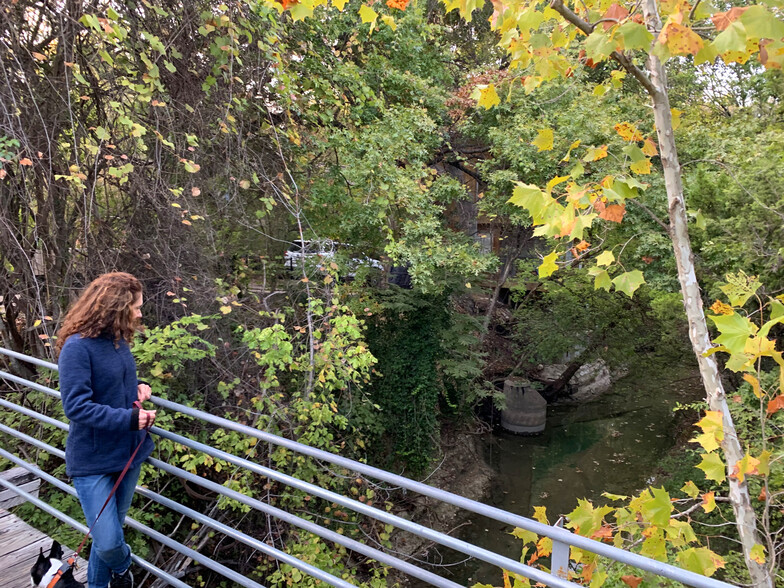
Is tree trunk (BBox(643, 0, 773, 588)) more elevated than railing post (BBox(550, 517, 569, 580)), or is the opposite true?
tree trunk (BBox(643, 0, 773, 588))

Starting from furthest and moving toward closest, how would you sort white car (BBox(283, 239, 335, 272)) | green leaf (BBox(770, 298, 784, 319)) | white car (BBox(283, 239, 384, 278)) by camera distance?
white car (BBox(283, 239, 384, 278)) < white car (BBox(283, 239, 335, 272)) < green leaf (BBox(770, 298, 784, 319))

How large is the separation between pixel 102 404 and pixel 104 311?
37cm

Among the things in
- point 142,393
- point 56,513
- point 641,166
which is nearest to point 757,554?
point 641,166

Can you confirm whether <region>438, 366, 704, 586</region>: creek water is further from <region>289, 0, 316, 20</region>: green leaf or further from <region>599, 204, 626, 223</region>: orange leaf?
<region>289, 0, 316, 20</region>: green leaf

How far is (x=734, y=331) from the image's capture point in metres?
1.69

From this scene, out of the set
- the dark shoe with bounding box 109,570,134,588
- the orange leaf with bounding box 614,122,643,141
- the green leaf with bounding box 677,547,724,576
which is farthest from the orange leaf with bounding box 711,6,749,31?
the dark shoe with bounding box 109,570,134,588

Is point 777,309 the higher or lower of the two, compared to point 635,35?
lower

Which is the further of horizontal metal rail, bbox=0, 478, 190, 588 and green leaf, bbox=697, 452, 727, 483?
horizontal metal rail, bbox=0, 478, 190, 588

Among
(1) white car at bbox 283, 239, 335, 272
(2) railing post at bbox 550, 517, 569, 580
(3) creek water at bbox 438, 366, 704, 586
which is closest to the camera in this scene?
(2) railing post at bbox 550, 517, 569, 580

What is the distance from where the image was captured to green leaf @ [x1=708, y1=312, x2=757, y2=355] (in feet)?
5.49

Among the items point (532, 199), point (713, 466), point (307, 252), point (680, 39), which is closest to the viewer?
point (680, 39)

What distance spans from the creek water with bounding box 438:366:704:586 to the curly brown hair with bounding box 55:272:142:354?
7.91m

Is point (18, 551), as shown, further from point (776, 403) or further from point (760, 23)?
point (760, 23)

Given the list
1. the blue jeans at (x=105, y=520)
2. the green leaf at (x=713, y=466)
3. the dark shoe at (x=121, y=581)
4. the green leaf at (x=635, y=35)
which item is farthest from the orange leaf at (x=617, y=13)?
the dark shoe at (x=121, y=581)
